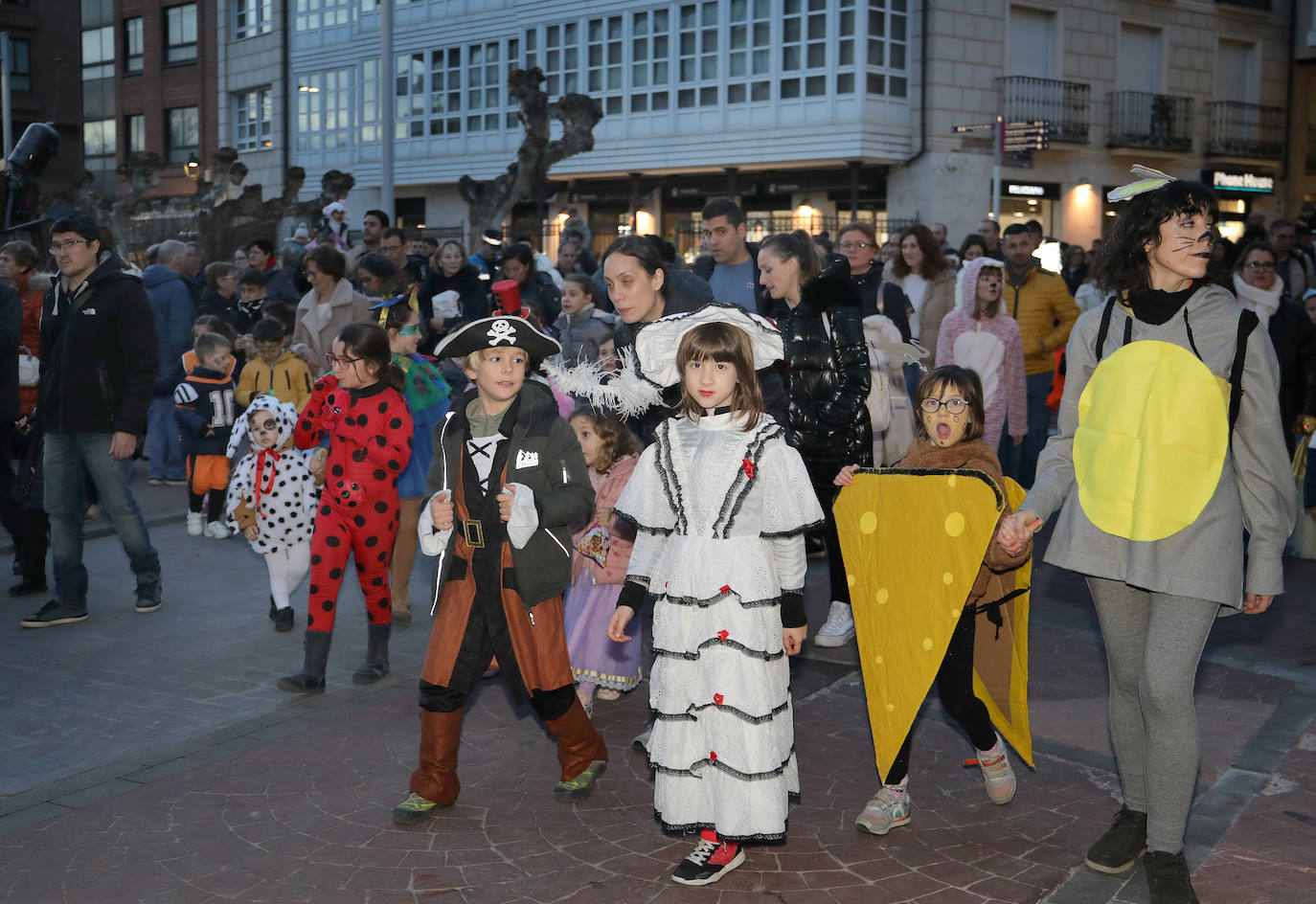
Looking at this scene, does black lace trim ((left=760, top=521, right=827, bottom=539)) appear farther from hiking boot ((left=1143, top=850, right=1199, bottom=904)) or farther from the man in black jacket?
the man in black jacket

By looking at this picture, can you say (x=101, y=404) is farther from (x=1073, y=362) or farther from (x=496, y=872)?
(x=1073, y=362)

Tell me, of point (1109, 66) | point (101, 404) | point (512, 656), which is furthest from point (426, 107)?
point (512, 656)

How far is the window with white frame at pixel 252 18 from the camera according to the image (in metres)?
40.8

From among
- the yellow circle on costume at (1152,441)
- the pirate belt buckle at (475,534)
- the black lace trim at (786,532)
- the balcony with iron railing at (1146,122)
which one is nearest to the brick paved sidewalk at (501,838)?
the pirate belt buckle at (475,534)

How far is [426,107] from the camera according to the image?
36125mm

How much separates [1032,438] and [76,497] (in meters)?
6.98

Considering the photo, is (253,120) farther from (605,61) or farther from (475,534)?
(475,534)

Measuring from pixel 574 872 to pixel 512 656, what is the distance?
0.82 meters

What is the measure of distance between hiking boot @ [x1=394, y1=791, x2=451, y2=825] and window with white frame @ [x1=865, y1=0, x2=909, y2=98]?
25.6 meters

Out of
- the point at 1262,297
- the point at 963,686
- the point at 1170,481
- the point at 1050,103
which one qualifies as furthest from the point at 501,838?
the point at 1050,103

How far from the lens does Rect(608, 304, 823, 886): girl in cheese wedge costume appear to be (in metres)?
4.12

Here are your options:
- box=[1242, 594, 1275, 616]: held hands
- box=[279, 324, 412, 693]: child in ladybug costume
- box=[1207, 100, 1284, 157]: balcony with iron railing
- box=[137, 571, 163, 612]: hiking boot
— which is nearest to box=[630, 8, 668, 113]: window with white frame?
box=[1207, 100, 1284, 157]: balcony with iron railing

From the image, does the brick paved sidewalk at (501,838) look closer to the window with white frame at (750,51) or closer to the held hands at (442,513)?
the held hands at (442,513)

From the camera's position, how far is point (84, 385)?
7227 mm
